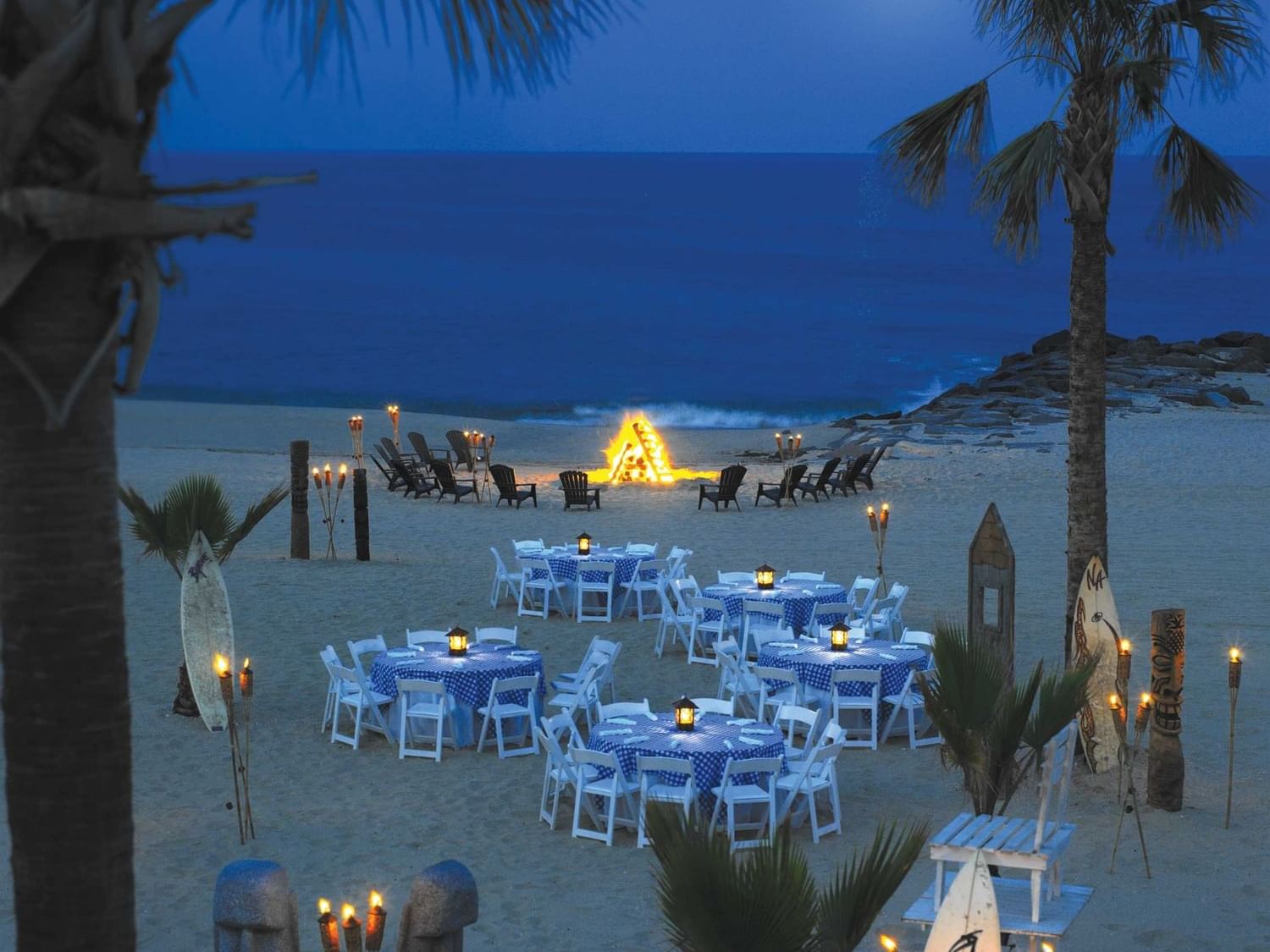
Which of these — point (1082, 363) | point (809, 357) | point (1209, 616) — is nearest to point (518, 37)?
point (1082, 363)

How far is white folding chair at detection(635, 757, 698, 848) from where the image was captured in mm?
9609

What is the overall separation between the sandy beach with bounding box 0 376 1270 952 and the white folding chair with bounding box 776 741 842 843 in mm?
121

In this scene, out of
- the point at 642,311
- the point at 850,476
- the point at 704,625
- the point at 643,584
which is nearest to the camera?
the point at 704,625

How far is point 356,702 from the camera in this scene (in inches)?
476

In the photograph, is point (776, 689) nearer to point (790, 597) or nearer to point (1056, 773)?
point (790, 597)

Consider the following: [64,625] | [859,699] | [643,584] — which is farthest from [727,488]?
[64,625]

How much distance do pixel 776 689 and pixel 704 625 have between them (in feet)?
7.27

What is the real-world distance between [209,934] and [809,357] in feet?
206

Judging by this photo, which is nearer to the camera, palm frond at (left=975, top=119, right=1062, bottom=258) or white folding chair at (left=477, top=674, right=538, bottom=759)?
palm frond at (left=975, top=119, right=1062, bottom=258)

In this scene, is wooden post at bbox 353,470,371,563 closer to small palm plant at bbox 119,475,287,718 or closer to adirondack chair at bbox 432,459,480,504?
adirondack chair at bbox 432,459,480,504

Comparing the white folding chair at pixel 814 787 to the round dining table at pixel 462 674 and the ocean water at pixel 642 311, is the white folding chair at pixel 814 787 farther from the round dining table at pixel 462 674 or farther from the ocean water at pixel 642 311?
the ocean water at pixel 642 311

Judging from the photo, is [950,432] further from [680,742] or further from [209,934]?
[209,934]

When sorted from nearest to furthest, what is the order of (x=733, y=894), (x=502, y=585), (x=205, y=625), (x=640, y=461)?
(x=733, y=894), (x=205, y=625), (x=502, y=585), (x=640, y=461)

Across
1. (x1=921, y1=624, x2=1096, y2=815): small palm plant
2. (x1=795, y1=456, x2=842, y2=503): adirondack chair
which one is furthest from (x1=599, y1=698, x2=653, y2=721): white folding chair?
(x1=795, y1=456, x2=842, y2=503): adirondack chair
